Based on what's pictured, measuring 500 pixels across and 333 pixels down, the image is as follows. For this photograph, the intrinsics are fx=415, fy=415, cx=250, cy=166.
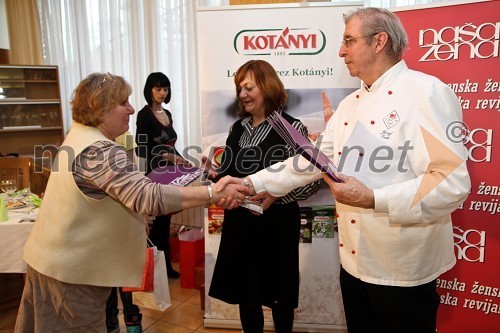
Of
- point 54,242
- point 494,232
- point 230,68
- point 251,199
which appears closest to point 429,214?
point 251,199

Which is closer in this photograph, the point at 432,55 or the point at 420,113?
the point at 420,113

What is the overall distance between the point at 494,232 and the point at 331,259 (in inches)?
35.2

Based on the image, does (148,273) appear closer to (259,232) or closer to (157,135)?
(259,232)

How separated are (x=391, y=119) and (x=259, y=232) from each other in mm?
965

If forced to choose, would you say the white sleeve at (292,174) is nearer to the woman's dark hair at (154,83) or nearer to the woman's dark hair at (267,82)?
the woman's dark hair at (267,82)

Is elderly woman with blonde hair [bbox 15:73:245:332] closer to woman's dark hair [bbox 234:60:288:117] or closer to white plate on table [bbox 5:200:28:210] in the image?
woman's dark hair [bbox 234:60:288:117]

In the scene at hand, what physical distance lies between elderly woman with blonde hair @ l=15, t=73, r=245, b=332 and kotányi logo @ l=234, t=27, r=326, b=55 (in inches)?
41.3

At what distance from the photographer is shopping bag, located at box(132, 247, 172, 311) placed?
2.28 metres

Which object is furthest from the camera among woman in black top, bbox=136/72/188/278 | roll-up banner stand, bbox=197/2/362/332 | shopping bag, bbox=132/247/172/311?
woman in black top, bbox=136/72/188/278

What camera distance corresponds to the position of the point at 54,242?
57.5 inches

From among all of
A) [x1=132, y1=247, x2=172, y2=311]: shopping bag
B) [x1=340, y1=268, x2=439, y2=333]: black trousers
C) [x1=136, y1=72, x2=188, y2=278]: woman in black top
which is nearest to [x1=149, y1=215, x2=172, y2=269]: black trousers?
[x1=136, y1=72, x2=188, y2=278]: woman in black top

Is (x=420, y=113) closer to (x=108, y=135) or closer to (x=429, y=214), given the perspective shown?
(x=429, y=214)

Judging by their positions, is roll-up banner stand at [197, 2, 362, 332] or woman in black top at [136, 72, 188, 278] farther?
woman in black top at [136, 72, 188, 278]

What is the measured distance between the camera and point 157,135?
11.6 ft
